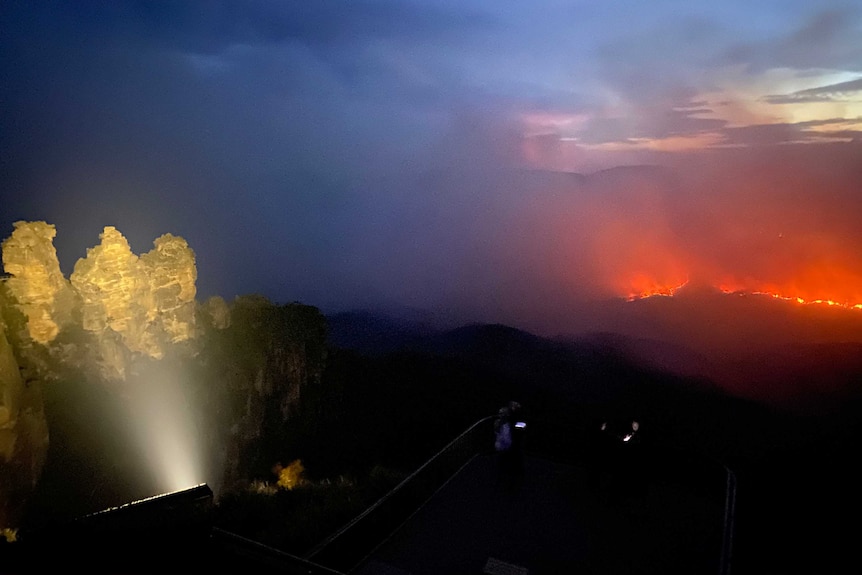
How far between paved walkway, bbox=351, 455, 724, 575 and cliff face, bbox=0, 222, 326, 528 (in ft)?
49.7

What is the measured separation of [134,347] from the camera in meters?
21.2

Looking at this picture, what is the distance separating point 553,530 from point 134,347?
19332 mm

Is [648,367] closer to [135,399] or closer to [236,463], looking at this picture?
[236,463]

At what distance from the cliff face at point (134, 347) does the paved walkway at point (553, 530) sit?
49.7 feet

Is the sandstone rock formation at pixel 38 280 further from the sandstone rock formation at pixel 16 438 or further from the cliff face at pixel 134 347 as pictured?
the sandstone rock formation at pixel 16 438

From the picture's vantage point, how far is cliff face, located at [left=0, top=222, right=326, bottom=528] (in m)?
17.8

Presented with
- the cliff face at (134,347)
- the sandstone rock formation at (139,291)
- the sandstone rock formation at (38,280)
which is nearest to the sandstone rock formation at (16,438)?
the cliff face at (134,347)

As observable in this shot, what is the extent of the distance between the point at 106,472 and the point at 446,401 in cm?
1629

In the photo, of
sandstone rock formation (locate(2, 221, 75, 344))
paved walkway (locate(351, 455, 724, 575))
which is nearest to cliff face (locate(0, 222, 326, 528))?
sandstone rock formation (locate(2, 221, 75, 344))

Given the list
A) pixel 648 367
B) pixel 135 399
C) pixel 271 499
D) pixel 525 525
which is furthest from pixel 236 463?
pixel 648 367

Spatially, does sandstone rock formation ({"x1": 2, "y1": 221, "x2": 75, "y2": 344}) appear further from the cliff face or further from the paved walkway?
the paved walkway

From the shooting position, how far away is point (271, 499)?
11.2 m

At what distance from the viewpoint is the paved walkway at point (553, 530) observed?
6.78m

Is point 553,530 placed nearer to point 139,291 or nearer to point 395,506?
point 395,506
